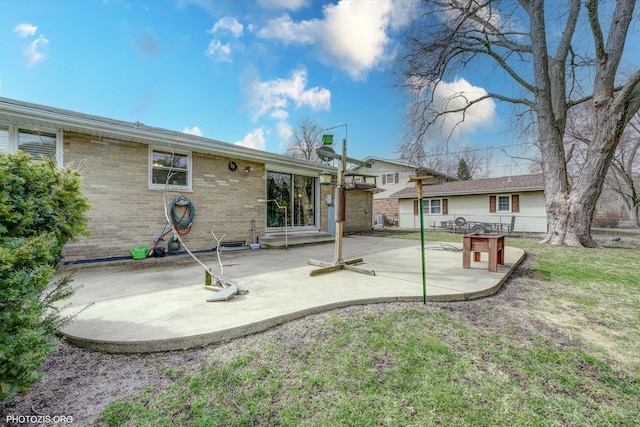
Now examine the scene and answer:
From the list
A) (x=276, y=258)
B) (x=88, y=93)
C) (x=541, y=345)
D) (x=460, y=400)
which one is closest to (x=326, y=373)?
(x=460, y=400)

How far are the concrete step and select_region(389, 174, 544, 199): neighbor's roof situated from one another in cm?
867

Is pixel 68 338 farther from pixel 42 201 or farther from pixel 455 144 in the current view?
pixel 455 144

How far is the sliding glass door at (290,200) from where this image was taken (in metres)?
9.64

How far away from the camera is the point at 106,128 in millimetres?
5820

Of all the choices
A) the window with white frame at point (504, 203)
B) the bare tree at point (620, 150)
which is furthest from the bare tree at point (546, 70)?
the bare tree at point (620, 150)

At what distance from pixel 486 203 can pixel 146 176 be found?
19.8 m

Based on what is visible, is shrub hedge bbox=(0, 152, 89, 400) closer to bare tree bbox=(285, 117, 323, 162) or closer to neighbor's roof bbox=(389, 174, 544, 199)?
neighbor's roof bbox=(389, 174, 544, 199)

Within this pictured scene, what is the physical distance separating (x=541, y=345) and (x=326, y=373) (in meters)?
2.11

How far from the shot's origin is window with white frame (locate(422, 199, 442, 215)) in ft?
70.0

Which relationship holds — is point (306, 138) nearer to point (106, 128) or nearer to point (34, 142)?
point (106, 128)

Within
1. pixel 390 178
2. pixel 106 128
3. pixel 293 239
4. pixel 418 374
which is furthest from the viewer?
pixel 390 178

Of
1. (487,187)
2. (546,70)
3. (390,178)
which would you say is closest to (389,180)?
(390,178)

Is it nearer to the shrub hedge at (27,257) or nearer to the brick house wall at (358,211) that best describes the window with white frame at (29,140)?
the shrub hedge at (27,257)

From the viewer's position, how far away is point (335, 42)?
10797 millimetres
